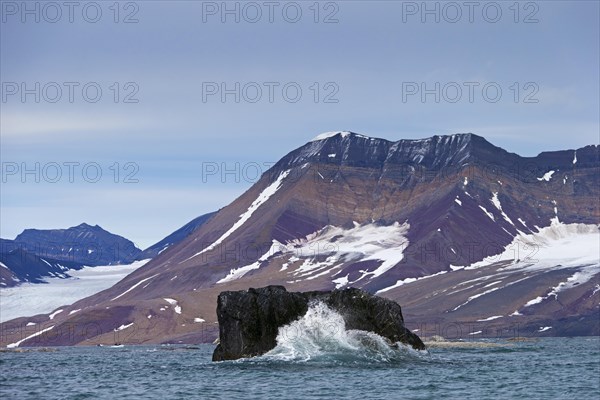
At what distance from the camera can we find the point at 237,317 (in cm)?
12312

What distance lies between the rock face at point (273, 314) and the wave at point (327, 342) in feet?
3.32

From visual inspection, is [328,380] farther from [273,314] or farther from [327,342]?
[273,314]

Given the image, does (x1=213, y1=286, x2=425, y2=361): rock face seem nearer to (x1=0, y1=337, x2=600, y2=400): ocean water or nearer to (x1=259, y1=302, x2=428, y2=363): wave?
(x1=259, y1=302, x2=428, y2=363): wave

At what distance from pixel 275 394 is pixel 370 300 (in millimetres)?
50038

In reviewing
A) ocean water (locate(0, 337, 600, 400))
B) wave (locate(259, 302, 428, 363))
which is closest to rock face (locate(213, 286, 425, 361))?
wave (locate(259, 302, 428, 363))

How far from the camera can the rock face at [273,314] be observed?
121938mm

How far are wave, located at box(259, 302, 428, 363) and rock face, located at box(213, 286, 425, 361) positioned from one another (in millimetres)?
1012

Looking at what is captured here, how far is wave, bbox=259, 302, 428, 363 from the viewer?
113500 mm

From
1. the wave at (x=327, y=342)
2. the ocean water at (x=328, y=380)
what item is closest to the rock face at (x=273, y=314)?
the wave at (x=327, y=342)

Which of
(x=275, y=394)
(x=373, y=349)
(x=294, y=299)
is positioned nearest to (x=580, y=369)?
(x=373, y=349)

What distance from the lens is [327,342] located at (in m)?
117

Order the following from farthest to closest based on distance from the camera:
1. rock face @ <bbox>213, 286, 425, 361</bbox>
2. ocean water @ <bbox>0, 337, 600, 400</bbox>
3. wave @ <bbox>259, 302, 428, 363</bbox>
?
rock face @ <bbox>213, 286, 425, 361</bbox> → wave @ <bbox>259, 302, 428, 363</bbox> → ocean water @ <bbox>0, 337, 600, 400</bbox>

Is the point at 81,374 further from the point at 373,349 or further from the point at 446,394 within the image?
the point at 446,394

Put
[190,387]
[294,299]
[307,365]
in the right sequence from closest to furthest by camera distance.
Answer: [190,387] < [307,365] < [294,299]
